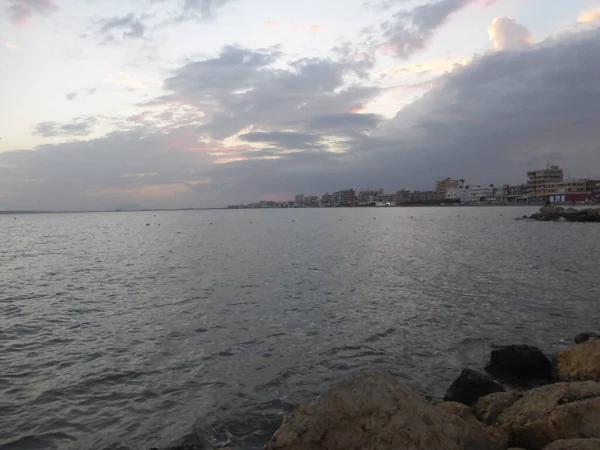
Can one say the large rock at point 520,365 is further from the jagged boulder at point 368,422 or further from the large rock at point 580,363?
the jagged boulder at point 368,422

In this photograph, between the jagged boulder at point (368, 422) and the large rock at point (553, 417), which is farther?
the large rock at point (553, 417)

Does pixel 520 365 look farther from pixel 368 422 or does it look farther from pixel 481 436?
pixel 368 422

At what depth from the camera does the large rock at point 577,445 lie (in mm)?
5848

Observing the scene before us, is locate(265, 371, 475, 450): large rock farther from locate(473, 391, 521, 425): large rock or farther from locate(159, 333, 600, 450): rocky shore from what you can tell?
locate(473, 391, 521, 425): large rock

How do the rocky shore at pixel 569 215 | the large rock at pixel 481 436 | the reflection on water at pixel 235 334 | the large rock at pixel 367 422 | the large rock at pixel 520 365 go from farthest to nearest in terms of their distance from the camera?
the rocky shore at pixel 569 215 < the large rock at pixel 520 365 < the reflection on water at pixel 235 334 < the large rock at pixel 481 436 < the large rock at pixel 367 422

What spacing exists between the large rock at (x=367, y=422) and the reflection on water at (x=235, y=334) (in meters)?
3.70

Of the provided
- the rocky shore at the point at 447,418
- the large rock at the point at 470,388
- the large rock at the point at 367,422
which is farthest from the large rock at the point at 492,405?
the large rock at the point at 367,422

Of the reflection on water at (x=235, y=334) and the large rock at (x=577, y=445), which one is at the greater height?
the large rock at (x=577, y=445)

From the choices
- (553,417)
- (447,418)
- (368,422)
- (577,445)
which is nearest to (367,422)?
(368,422)

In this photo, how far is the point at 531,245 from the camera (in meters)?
47.2

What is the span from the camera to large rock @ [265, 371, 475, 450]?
577cm

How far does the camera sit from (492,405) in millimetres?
9188

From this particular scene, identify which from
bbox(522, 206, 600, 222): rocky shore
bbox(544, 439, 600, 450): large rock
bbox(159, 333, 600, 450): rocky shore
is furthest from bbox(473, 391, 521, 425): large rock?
bbox(522, 206, 600, 222): rocky shore

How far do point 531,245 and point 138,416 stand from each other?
1866 inches
